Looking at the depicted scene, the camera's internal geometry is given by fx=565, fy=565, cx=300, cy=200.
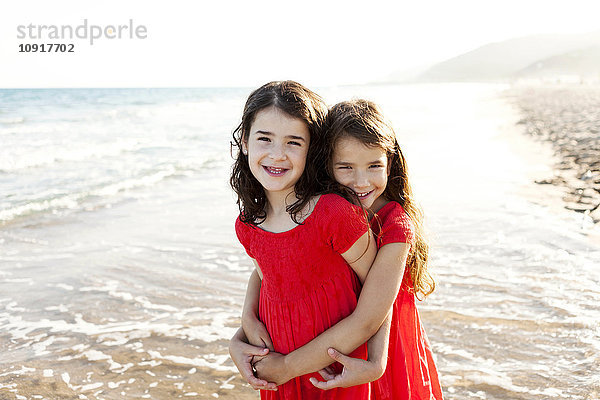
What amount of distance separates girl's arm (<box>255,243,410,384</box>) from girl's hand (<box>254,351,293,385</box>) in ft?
0.29

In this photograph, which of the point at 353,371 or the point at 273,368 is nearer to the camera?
the point at 353,371

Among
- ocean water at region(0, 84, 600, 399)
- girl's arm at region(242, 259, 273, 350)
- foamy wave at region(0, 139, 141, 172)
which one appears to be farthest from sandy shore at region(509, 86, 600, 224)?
foamy wave at region(0, 139, 141, 172)

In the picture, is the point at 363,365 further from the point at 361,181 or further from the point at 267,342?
the point at 361,181

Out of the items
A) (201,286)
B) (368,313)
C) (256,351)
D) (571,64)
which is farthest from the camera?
(571,64)

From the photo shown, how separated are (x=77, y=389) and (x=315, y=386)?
81.7 inches

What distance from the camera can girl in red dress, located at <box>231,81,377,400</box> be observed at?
1.93 meters

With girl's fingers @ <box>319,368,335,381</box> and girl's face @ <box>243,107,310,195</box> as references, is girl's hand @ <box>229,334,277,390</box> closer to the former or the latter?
girl's fingers @ <box>319,368,335,381</box>

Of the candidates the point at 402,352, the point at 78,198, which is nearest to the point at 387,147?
the point at 402,352

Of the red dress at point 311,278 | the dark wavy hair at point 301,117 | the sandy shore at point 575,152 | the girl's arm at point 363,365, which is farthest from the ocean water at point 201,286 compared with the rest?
the dark wavy hair at point 301,117

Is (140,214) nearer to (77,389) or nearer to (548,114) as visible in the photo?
(77,389)

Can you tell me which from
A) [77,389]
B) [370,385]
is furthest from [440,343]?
[77,389]

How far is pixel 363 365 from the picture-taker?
6.20 ft

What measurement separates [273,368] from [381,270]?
1.78ft

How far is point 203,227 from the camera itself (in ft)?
23.2
